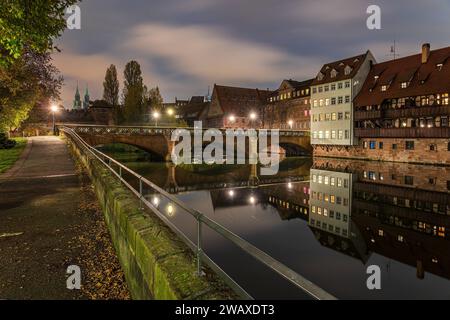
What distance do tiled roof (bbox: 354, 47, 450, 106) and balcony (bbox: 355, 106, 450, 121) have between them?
1.58 meters

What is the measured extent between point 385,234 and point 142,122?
171 ft

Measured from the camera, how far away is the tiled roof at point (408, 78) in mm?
42184

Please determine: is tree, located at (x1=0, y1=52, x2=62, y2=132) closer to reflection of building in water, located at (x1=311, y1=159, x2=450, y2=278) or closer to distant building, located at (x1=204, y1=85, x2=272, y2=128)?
reflection of building in water, located at (x1=311, y1=159, x2=450, y2=278)

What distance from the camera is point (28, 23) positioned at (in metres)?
9.45

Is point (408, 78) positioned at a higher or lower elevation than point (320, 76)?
lower

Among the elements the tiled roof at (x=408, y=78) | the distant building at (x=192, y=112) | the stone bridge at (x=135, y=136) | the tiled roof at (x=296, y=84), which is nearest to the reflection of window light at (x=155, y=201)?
the stone bridge at (x=135, y=136)

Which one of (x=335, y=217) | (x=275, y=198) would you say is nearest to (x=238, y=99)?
(x=275, y=198)

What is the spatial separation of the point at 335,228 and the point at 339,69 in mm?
48107

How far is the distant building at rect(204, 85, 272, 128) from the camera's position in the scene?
3182 inches

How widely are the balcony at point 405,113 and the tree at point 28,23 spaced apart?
42794 millimetres

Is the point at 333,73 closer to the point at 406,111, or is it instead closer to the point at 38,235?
the point at 406,111

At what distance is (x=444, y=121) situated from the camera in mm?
40094

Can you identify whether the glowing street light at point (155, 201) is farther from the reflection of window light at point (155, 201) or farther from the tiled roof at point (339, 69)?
the tiled roof at point (339, 69)

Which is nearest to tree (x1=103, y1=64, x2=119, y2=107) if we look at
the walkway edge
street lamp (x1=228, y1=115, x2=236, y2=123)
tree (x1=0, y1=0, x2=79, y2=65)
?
street lamp (x1=228, y1=115, x2=236, y2=123)
